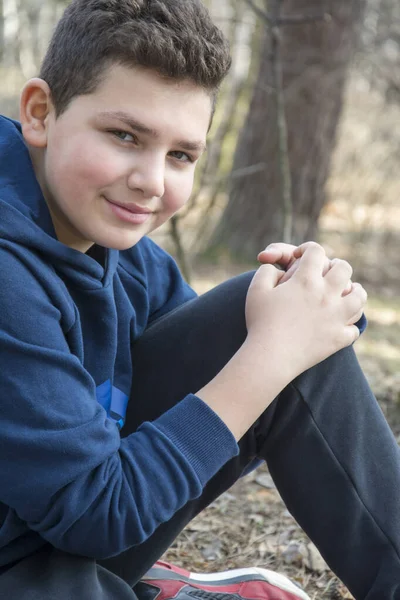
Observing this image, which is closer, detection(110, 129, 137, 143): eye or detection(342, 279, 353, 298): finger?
detection(110, 129, 137, 143): eye

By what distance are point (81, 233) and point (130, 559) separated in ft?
2.30

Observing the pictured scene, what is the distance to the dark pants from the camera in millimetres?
1521

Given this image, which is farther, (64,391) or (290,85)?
(290,85)

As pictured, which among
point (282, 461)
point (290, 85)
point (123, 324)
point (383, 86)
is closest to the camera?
point (282, 461)

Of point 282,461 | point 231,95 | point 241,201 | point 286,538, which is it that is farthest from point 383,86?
point 282,461

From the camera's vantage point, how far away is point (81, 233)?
4.87 ft

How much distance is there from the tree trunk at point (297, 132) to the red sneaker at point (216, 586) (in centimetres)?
330

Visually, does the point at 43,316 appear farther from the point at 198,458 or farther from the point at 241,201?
the point at 241,201

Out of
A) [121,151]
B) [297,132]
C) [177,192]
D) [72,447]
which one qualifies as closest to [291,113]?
[297,132]

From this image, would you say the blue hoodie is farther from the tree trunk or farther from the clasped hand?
the tree trunk

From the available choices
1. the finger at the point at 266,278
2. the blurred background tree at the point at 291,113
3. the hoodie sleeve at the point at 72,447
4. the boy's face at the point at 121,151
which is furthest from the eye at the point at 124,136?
the blurred background tree at the point at 291,113

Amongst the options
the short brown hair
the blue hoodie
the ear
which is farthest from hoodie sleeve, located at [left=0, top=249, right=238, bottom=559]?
the short brown hair

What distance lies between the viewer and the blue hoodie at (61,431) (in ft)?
4.03

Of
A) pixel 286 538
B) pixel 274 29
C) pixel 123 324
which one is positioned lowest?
pixel 286 538
